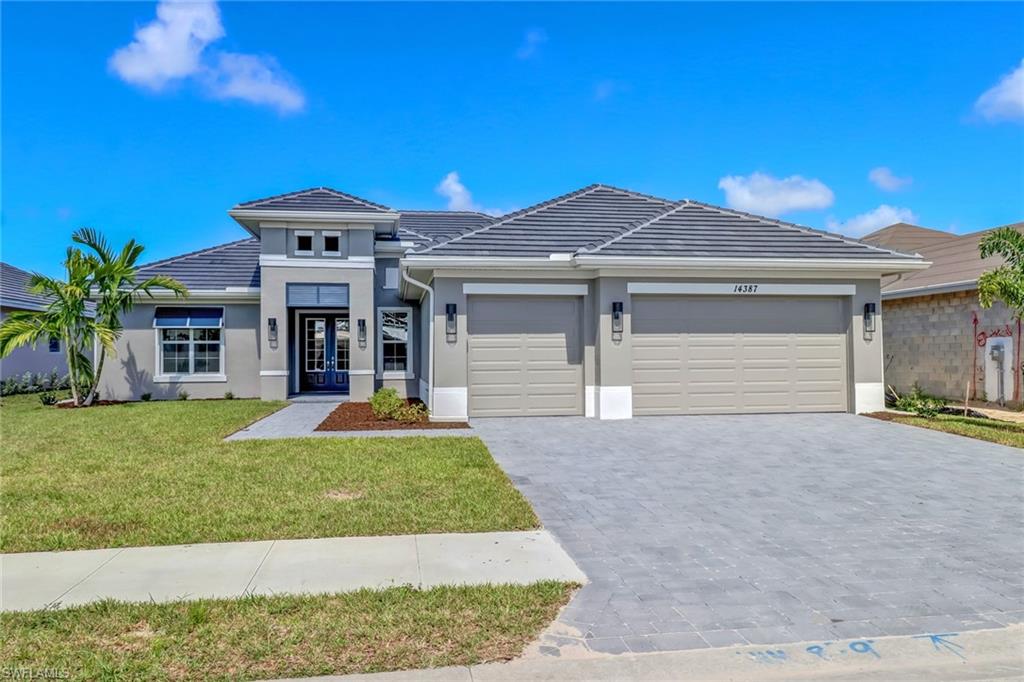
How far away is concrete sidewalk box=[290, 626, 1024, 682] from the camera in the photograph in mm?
3051

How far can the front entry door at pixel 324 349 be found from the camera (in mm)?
19688

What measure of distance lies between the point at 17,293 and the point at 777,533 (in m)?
29.3

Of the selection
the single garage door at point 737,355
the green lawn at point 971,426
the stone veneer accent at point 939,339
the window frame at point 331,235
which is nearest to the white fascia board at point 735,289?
the single garage door at point 737,355

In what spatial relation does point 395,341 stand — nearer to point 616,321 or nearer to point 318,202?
point 318,202

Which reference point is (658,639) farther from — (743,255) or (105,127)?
(105,127)

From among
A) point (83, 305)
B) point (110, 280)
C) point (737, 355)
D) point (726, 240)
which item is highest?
point (726, 240)

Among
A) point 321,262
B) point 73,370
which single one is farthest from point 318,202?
point 73,370

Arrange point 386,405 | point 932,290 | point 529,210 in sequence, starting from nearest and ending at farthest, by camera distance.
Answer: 1. point 386,405
2. point 529,210
3. point 932,290

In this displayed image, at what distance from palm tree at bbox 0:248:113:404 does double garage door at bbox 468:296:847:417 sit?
37.2 ft

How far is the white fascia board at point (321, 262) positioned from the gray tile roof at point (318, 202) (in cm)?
139

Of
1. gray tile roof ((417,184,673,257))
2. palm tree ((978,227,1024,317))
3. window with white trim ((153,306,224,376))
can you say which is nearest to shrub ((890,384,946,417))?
palm tree ((978,227,1024,317))

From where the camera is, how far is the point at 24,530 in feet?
17.6

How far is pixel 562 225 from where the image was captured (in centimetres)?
1391

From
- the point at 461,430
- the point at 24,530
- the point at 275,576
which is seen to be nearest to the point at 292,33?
the point at 461,430
